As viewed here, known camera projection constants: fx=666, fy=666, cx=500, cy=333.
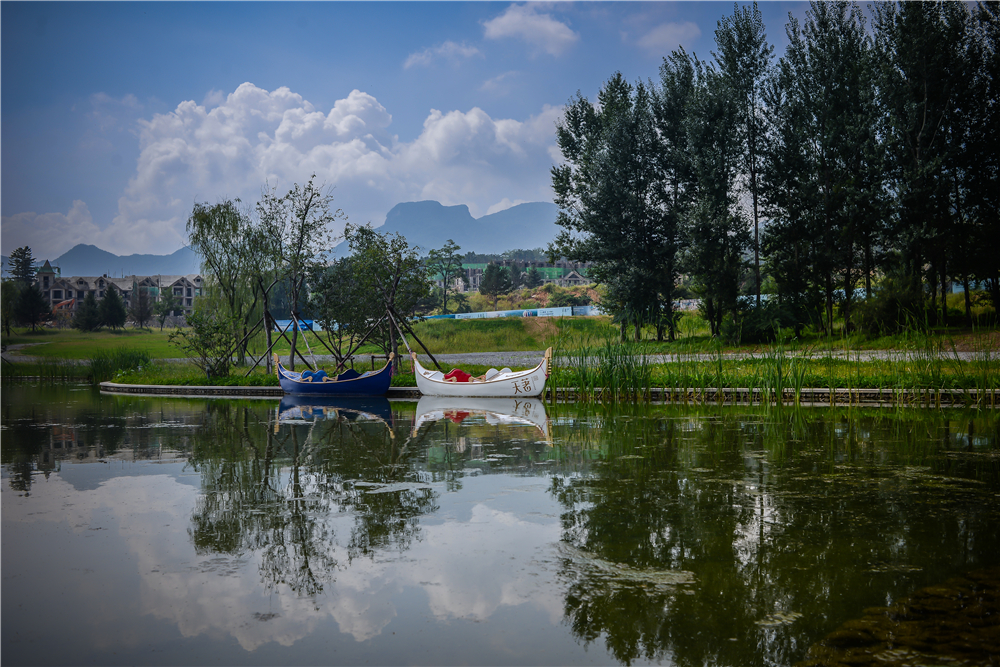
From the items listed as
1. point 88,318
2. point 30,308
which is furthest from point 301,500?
point 88,318

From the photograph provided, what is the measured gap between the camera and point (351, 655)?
10.1 ft

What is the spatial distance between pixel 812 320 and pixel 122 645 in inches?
980

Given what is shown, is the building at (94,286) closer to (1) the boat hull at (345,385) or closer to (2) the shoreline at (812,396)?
(1) the boat hull at (345,385)

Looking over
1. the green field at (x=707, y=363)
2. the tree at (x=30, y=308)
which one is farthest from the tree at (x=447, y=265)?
the tree at (x=30, y=308)

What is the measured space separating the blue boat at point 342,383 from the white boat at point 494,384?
0.95m

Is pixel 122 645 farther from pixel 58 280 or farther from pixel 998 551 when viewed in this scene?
pixel 58 280

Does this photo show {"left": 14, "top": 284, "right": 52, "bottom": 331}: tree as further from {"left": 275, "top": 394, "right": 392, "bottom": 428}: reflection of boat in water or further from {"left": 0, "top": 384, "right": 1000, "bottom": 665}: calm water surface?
{"left": 0, "top": 384, "right": 1000, "bottom": 665}: calm water surface

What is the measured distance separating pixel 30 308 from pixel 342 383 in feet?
153

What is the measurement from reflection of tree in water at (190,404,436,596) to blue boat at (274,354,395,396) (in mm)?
6349

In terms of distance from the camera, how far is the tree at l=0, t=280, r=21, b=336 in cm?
4217

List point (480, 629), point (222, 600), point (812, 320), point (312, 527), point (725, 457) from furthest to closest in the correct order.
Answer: point (812, 320)
point (725, 457)
point (312, 527)
point (222, 600)
point (480, 629)

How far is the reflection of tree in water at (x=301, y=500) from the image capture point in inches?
176

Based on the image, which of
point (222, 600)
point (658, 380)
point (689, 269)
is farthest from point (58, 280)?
point (222, 600)

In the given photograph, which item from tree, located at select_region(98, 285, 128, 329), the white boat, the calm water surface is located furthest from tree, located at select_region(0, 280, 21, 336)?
the calm water surface
